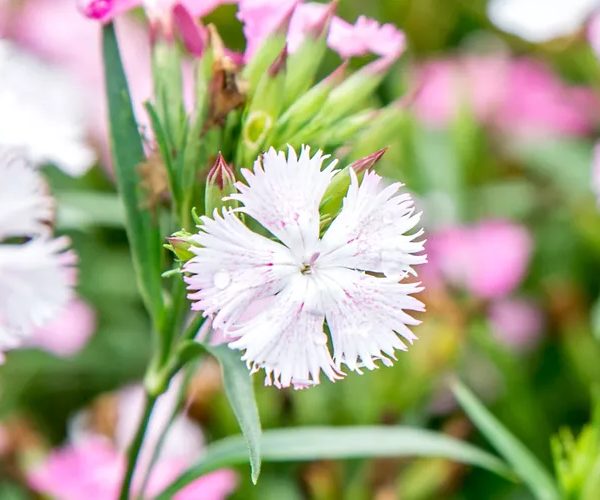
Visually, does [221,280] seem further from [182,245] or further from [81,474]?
[81,474]

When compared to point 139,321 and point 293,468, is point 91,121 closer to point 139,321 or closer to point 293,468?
point 139,321

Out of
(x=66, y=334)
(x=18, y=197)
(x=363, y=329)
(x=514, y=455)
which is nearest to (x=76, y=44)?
(x=66, y=334)

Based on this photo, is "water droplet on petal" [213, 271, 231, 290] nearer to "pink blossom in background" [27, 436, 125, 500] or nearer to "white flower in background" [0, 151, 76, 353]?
"white flower in background" [0, 151, 76, 353]

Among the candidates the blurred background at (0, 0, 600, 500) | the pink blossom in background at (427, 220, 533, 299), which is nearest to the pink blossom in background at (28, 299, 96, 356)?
the blurred background at (0, 0, 600, 500)

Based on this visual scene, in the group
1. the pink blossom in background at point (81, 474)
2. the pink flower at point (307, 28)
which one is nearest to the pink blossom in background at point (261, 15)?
the pink flower at point (307, 28)

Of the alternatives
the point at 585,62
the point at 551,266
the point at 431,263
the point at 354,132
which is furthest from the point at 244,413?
the point at 585,62

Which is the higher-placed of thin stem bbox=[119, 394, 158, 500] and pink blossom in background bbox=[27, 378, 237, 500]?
thin stem bbox=[119, 394, 158, 500]
